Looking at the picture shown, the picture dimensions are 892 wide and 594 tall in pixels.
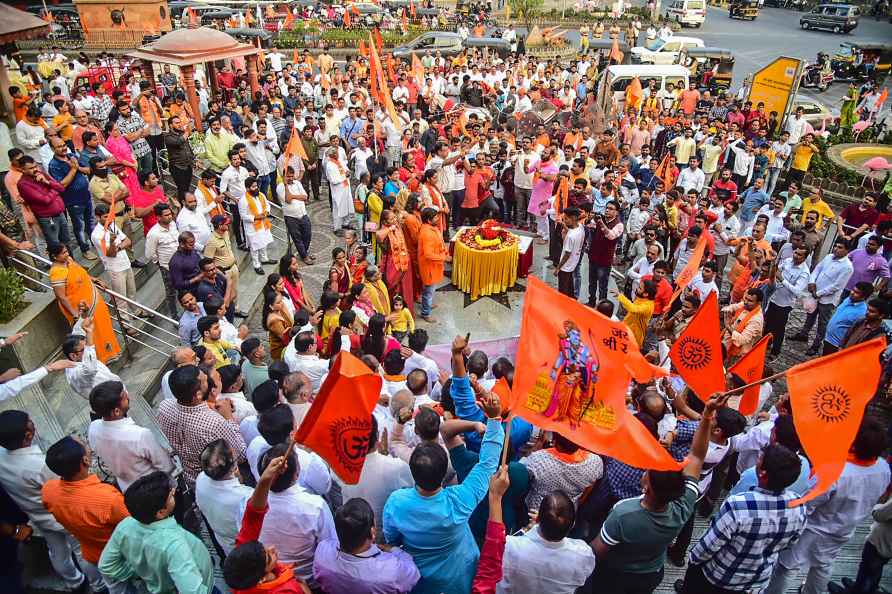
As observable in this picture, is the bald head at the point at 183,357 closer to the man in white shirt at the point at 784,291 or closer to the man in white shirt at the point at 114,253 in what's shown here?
the man in white shirt at the point at 114,253

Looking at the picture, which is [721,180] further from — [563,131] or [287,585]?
[287,585]

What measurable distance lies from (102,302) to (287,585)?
4.85 m

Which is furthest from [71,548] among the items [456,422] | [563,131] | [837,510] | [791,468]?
[563,131]

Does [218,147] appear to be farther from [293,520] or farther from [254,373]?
[293,520]

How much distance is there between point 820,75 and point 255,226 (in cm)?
2677

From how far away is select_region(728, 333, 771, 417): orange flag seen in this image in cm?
500

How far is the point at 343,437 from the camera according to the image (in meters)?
3.46

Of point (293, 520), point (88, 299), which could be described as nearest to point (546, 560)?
point (293, 520)

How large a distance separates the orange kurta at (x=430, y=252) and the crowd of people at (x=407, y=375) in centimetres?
3

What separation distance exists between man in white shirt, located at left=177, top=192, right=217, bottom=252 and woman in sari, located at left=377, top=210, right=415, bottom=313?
2272mm

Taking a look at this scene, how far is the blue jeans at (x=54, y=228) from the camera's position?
7.56 m

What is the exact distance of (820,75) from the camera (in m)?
25.8

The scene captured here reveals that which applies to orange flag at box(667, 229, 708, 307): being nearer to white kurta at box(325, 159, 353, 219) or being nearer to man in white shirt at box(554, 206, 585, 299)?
man in white shirt at box(554, 206, 585, 299)

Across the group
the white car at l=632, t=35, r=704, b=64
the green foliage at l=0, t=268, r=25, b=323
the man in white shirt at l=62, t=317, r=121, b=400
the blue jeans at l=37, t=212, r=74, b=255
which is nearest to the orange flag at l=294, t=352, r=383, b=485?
the man in white shirt at l=62, t=317, r=121, b=400
